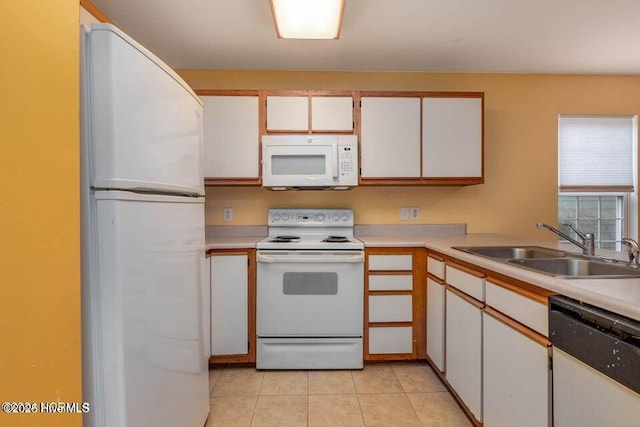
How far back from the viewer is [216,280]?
2.23 metres

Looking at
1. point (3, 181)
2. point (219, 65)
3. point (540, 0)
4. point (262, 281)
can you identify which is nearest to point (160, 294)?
point (3, 181)

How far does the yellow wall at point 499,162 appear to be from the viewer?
8.96ft

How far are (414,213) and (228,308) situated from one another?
1.72 meters

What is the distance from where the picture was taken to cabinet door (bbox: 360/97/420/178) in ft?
7.98

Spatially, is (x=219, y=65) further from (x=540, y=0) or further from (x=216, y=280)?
(x=540, y=0)

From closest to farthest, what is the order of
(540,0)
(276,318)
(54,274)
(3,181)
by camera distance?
(3,181) < (54,274) < (540,0) < (276,318)

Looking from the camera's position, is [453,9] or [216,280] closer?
[453,9]

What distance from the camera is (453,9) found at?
1.87 m

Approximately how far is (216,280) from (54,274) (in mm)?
1482

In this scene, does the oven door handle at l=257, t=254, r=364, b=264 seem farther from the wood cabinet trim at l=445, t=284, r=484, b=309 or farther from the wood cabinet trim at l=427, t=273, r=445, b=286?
the wood cabinet trim at l=445, t=284, r=484, b=309

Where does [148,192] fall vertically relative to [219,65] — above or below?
below

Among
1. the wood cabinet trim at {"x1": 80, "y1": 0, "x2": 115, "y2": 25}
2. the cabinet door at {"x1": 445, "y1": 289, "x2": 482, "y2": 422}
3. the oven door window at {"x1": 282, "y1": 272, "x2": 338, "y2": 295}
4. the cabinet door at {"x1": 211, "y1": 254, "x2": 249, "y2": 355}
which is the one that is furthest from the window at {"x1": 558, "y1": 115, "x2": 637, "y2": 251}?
the wood cabinet trim at {"x1": 80, "y1": 0, "x2": 115, "y2": 25}

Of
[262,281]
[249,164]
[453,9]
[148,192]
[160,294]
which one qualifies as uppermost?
[453,9]

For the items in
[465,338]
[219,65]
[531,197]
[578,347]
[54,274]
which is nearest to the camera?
[54,274]
